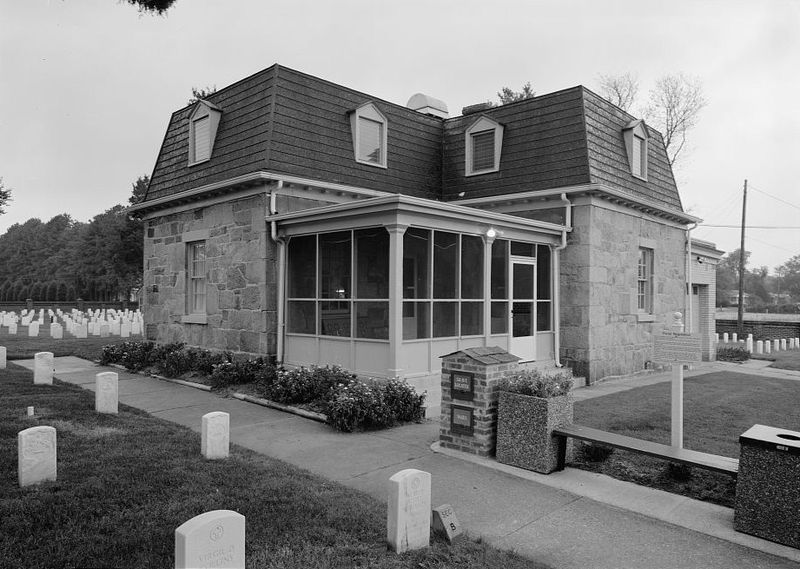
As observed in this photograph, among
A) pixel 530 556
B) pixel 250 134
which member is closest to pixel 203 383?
pixel 250 134

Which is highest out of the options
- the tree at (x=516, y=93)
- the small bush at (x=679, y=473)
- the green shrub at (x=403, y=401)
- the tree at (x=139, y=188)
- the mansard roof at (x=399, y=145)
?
the tree at (x=516, y=93)

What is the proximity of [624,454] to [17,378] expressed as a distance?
11.2 metres

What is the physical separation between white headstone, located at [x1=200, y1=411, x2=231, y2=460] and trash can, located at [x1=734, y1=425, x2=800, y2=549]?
5021 mm

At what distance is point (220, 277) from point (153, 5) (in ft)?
29.3

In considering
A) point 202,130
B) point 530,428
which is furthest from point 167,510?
point 202,130

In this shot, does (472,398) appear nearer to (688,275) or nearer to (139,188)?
(688,275)

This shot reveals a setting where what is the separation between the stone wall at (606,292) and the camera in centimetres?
1255

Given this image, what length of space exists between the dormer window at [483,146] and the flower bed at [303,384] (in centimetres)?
772

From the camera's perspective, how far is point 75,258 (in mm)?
65812

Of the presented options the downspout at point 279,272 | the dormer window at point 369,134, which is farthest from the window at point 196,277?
the dormer window at point 369,134

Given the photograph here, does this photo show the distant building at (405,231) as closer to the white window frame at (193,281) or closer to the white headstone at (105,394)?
the white window frame at (193,281)

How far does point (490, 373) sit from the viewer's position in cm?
642

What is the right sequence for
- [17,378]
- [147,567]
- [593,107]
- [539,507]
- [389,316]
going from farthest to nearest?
[593,107] → [17,378] → [389,316] → [539,507] → [147,567]

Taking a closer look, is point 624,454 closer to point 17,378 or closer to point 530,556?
point 530,556
